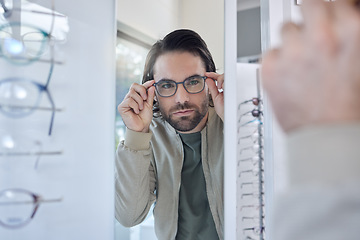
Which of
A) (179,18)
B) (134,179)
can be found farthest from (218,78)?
(134,179)

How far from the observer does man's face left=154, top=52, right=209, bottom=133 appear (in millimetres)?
688

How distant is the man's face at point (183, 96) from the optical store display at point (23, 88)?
0.75 feet

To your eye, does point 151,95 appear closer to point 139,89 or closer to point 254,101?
point 139,89

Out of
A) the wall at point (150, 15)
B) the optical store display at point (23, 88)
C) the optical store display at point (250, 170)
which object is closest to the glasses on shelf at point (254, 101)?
the optical store display at point (250, 170)

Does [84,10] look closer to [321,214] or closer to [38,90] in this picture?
[38,90]

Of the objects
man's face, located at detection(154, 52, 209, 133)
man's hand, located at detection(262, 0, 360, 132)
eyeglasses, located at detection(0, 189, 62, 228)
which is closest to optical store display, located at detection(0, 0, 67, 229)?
eyeglasses, located at detection(0, 189, 62, 228)

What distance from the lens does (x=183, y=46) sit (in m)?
0.69

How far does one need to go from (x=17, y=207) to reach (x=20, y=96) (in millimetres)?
221

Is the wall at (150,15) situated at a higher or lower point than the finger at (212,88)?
higher

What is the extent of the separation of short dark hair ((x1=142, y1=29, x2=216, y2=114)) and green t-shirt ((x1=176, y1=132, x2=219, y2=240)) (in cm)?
15

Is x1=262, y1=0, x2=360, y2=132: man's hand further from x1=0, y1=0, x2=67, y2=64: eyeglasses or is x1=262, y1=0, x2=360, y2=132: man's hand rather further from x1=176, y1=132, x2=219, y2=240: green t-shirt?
x1=0, y1=0, x2=67, y2=64: eyeglasses

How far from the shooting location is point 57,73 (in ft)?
2.43

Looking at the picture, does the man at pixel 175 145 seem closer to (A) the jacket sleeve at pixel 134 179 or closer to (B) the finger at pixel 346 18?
(A) the jacket sleeve at pixel 134 179

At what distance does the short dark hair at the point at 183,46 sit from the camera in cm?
68
